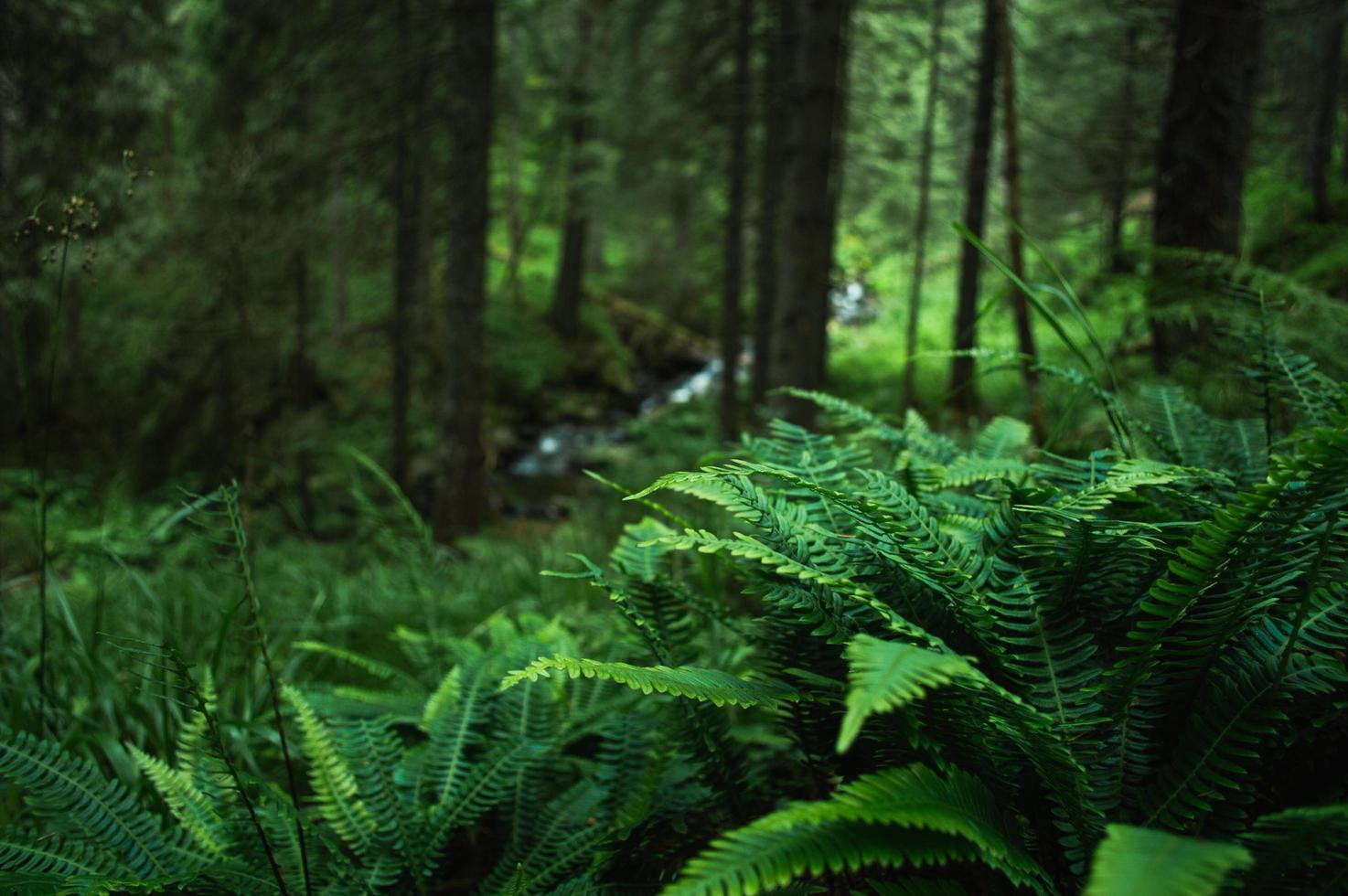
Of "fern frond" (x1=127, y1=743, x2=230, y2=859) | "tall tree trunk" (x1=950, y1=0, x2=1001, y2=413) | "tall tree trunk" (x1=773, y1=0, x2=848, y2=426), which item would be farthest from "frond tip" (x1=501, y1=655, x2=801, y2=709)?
"tall tree trunk" (x1=950, y1=0, x2=1001, y2=413)

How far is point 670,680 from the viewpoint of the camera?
984mm

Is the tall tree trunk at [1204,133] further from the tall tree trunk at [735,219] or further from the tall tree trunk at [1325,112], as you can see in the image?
the tall tree trunk at [1325,112]

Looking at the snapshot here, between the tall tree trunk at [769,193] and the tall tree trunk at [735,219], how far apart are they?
36cm

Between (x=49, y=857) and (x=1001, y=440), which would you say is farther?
(x=1001, y=440)

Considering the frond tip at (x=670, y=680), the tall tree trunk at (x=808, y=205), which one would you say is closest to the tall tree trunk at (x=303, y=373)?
the tall tree trunk at (x=808, y=205)

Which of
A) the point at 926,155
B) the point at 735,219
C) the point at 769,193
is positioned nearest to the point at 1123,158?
the point at 735,219

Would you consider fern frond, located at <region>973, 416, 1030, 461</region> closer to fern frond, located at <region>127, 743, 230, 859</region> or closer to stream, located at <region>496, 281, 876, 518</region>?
fern frond, located at <region>127, 743, 230, 859</region>

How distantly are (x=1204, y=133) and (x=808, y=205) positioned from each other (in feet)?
8.32

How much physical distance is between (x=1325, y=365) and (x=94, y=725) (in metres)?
3.60

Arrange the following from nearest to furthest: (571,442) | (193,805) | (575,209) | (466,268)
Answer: (193,805) → (466,268) → (571,442) → (575,209)

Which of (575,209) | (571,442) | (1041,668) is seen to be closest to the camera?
(1041,668)

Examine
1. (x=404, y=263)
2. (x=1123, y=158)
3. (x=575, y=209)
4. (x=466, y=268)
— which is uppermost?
(x=575, y=209)

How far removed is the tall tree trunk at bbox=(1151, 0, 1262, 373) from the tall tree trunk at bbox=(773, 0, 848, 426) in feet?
7.33

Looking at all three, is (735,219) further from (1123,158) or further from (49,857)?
(49,857)
